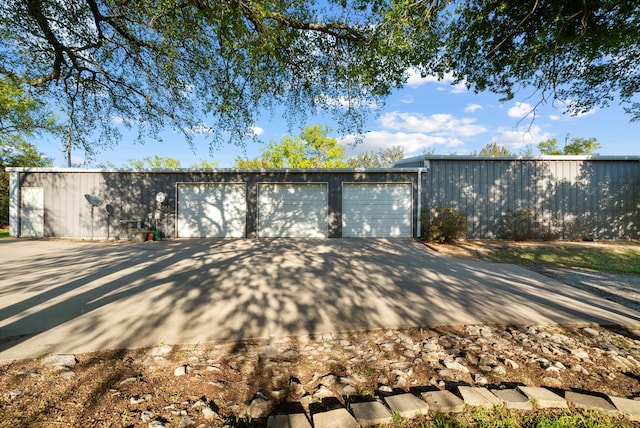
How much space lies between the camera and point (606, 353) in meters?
2.13

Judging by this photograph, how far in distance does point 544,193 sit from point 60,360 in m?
12.4

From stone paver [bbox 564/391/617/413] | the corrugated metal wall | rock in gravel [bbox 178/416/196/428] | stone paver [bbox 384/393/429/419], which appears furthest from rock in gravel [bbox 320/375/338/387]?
the corrugated metal wall

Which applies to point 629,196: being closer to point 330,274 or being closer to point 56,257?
point 330,274

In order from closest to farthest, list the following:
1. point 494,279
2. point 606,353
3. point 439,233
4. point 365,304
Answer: point 606,353 < point 365,304 < point 494,279 < point 439,233

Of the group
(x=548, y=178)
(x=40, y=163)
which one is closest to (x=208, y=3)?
(x=548, y=178)

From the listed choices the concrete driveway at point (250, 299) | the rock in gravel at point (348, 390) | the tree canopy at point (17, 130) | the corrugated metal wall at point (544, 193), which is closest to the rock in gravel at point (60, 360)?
the concrete driveway at point (250, 299)

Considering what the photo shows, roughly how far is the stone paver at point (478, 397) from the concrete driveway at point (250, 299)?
Answer: 0.98m

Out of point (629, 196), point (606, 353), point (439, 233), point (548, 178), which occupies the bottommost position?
point (606, 353)

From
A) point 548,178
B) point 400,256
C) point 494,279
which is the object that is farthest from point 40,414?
point 548,178

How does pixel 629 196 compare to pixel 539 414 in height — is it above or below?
above

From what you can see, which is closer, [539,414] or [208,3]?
[539,414]

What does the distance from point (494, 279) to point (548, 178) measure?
7.33 m

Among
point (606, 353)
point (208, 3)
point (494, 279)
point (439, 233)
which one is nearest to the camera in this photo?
point (606, 353)

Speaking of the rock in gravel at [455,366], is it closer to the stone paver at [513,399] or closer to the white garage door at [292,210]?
the stone paver at [513,399]
